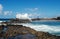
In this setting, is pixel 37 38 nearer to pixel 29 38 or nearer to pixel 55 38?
pixel 29 38

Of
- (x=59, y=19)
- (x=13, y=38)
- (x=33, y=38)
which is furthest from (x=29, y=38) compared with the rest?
(x=59, y=19)

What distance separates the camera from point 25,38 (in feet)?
64.8

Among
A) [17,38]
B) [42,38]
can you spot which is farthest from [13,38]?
[42,38]

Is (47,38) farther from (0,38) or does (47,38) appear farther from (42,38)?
(0,38)

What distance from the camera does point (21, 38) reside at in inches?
775

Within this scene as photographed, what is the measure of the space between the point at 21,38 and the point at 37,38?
1700 mm

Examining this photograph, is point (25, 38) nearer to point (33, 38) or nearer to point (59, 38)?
point (33, 38)

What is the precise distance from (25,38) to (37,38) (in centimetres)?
128

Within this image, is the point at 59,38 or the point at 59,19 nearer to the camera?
the point at 59,38

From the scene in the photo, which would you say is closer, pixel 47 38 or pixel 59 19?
pixel 47 38

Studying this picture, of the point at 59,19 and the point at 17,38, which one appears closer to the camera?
the point at 17,38

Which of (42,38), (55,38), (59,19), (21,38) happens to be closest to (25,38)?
(21,38)

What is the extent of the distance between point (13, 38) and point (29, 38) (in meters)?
1.69

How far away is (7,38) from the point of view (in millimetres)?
19703
